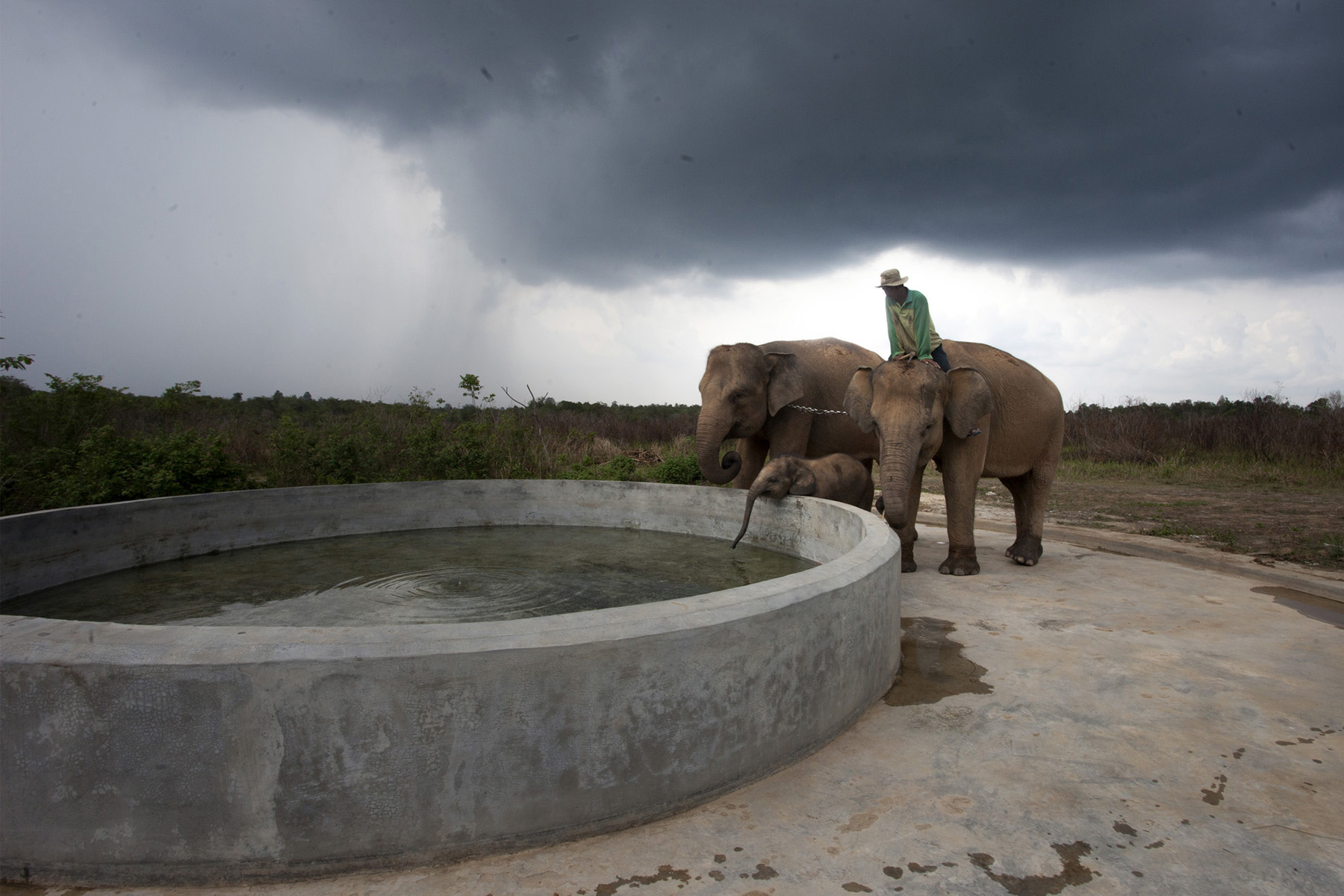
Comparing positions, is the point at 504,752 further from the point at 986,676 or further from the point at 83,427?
the point at 83,427

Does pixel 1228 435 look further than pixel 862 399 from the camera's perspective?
Yes

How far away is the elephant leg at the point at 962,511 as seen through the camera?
6578mm

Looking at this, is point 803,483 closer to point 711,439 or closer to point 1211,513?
point 711,439

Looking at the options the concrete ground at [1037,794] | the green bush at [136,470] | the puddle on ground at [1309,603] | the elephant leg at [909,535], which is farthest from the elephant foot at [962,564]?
the green bush at [136,470]

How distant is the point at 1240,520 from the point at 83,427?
14527 mm

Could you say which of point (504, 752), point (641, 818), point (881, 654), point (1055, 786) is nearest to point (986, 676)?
point (881, 654)

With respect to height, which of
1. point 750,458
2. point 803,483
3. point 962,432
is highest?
point 962,432

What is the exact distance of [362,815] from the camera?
2.15 meters

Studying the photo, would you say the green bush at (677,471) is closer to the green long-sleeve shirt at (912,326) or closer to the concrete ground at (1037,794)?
the green long-sleeve shirt at (912,326)

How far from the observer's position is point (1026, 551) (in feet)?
23.3

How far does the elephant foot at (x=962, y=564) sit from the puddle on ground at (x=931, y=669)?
1727 mm

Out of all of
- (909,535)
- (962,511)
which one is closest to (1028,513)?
(962,511)

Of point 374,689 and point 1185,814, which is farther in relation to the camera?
point 1185,814

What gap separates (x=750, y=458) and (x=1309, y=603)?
510 cm
